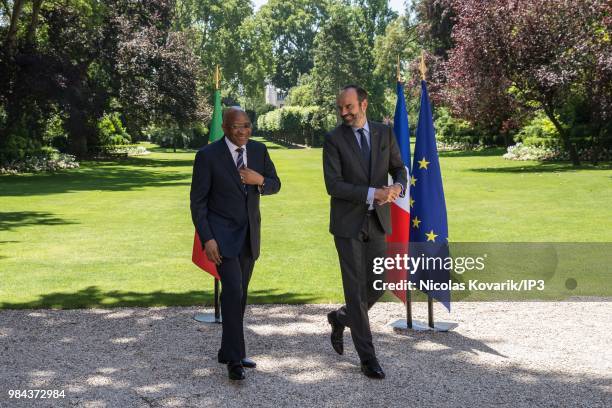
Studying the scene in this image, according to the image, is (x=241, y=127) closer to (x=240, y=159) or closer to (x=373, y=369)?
(x=240, y=159)

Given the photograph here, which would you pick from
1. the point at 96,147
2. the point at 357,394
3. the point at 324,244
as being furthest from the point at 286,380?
the point at 96,147

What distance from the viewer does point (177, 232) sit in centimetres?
1343

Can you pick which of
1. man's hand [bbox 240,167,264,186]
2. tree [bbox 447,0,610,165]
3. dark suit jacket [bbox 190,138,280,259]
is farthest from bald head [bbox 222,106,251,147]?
tree [bbox 447,0,610,165]

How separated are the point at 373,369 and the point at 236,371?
36.4 inches

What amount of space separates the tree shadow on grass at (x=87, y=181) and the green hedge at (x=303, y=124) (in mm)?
35723

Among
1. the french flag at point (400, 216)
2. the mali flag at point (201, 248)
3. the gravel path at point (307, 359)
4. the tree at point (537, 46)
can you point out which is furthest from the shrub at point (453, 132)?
the french flag at point (400, 216)

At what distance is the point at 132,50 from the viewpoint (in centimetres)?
3812

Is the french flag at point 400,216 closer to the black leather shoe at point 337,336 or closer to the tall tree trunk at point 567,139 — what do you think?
the black leather shoe at point 337,336

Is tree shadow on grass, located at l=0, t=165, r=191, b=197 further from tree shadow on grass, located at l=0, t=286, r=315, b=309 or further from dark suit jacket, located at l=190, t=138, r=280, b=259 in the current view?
dark suit jacket, located at l=190, t=138, r=280, b=259

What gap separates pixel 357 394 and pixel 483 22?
85.7 ft

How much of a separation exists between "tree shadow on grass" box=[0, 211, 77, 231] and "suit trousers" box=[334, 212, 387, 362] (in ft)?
34.5

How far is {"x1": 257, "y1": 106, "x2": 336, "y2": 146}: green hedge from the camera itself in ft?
222

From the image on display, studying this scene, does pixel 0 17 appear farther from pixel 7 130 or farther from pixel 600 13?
pixel 600 13

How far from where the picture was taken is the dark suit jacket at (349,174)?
16.9 feet
